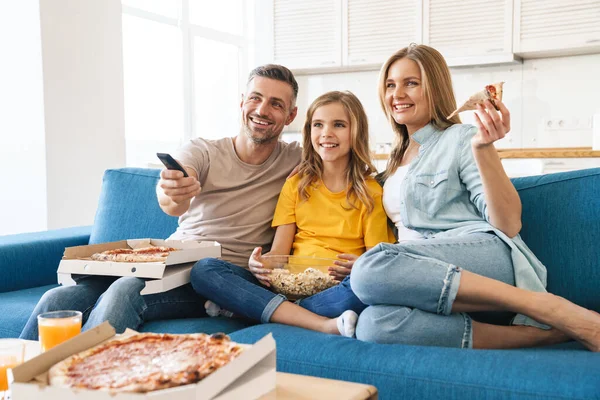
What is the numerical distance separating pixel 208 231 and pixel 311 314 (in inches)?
23.2

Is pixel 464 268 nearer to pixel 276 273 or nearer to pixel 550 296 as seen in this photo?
pixel 550 296

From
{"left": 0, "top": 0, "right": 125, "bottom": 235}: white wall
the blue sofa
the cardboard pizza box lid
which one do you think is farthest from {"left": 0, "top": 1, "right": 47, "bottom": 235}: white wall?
the cardboard pizza box lid

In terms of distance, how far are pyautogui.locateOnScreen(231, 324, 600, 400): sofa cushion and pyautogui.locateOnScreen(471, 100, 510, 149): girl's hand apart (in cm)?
56

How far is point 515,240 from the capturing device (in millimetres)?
1845

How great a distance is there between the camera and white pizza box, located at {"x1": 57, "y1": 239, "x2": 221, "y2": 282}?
184 centimetres

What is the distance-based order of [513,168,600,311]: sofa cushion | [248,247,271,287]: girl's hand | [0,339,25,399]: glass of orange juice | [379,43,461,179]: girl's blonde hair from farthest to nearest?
[379,43,461,179]: girl's blonde hair, [248,247,271,287]: girl's hand, [513,168,600,311]: sofa cushion, [0,339,25,399]: glass of orange juice

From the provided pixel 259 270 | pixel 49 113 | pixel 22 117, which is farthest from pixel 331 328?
pixel 22 117

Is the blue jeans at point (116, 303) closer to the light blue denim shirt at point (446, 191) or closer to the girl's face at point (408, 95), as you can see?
the light blue denim shirt at point (446, 191)

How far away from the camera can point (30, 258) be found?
243 cm

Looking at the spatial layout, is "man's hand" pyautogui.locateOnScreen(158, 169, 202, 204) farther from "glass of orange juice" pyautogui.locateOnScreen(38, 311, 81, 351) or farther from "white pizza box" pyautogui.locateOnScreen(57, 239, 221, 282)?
"glass of orange juice" pyautogui.locateOnScreen(38, 311, 81, 351)

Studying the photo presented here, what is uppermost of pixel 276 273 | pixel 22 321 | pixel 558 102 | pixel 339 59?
pixel 339 59

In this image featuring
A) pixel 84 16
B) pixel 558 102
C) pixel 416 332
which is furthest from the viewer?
pixel 558 102

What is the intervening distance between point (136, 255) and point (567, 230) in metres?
1.27

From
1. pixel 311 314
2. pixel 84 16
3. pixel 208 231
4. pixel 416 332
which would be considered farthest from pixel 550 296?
pixel 84 16
